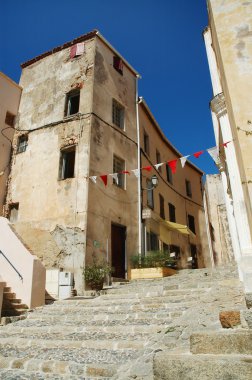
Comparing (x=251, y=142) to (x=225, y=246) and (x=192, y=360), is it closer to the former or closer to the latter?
(x=192, y=360)

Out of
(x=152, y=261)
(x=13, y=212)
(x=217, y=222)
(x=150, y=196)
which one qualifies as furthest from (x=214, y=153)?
(x=217, y=222)

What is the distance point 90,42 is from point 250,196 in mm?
14487

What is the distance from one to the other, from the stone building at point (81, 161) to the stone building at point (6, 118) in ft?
1.17

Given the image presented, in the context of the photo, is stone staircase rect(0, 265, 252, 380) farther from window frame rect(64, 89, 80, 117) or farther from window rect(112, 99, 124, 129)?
window rect(112, 99, 124, 129)

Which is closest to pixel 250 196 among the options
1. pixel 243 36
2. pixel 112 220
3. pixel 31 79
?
pixel 243 36

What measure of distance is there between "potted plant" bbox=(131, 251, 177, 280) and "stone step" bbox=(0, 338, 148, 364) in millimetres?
6691

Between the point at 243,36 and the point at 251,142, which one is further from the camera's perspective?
the point at 243,36

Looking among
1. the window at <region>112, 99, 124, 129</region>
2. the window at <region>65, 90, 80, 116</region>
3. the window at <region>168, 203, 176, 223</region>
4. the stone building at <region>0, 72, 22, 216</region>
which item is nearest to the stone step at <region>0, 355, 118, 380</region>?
the stone building at <region>0, 72, 22, 216</region>

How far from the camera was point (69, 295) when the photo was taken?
402 inches

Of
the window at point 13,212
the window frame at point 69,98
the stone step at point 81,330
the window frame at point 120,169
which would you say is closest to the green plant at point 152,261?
the window frame at point 120,169

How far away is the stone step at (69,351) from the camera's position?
174 inches

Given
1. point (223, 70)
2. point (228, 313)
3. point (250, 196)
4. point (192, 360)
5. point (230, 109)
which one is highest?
point (223, 70)

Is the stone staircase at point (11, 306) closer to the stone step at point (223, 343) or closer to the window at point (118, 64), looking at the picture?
the stone step at point (223, 343)

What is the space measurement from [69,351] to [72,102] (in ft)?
41.6
